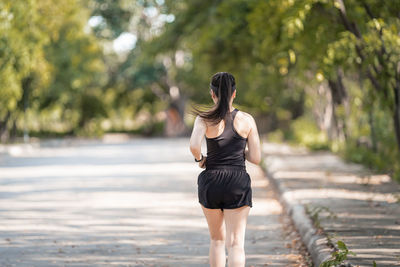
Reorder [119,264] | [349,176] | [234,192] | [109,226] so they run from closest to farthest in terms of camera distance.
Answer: [234,192] < [119,264] < [109,226] < [349,176]

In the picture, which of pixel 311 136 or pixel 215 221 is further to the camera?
pixel 311 136

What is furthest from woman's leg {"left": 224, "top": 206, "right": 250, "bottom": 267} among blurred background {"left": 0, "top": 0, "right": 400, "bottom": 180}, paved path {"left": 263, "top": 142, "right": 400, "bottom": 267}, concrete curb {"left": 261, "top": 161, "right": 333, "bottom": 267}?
blurred background {"left": 0, "top": 0, "right": 400, "bottom": 180}

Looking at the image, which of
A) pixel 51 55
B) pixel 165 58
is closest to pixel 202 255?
pixel 51 55

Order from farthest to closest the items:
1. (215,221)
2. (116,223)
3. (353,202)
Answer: (353,202) < (116,223) < (215,221)

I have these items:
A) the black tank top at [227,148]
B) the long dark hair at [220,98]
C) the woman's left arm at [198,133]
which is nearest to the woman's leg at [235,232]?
the black tank top at [227,148]

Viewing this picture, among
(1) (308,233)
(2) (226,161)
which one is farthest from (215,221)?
(1) (308,233)

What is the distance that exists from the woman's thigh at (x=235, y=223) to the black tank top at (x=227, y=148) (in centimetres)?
35

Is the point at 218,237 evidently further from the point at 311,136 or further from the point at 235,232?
the point at 311,136

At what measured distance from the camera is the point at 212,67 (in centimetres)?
2320

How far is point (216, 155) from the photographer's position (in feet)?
17.8

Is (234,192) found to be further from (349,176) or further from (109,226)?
(349,176)

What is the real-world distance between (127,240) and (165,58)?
169 feet

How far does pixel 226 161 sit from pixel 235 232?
22.2 inches

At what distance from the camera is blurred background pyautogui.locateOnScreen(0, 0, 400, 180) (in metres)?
11.9
